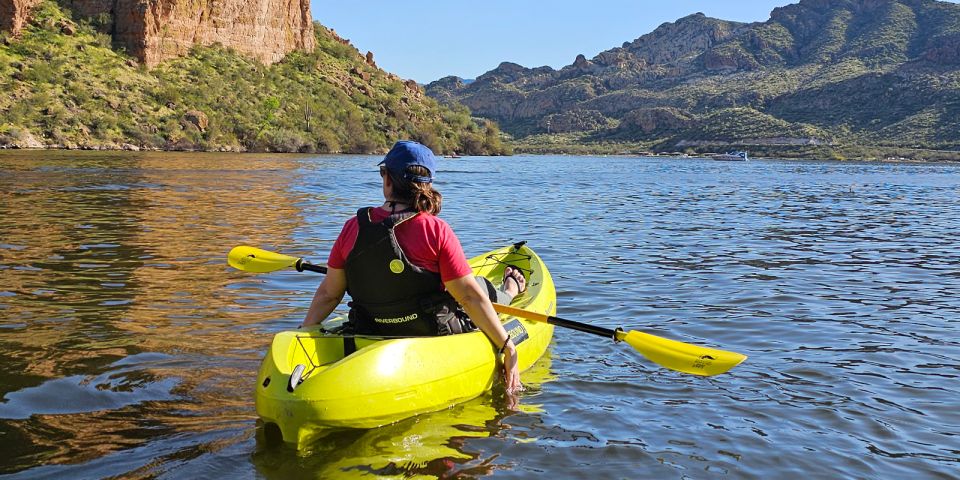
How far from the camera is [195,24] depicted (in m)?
70.4

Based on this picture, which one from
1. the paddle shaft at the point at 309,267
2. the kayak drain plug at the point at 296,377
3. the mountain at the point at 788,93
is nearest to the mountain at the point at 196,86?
the mountain at the point at 788,93

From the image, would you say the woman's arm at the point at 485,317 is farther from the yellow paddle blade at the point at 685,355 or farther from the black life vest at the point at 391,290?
the yellow paddle blade at the point at 685,355

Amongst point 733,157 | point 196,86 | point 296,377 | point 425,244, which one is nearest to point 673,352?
point 425,244

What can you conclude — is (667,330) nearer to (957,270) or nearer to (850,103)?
(957,270)

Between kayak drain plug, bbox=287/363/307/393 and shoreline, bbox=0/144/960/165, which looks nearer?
kayak drain plug, bbox=287/363/307/393

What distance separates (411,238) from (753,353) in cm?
350

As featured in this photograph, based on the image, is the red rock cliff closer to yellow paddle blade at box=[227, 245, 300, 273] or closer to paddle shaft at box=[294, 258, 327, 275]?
yellow paddle blade at box=[227, 245, 300, 273]

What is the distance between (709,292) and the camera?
9609mm

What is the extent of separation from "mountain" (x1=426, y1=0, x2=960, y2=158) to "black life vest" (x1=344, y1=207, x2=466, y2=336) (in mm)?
82373

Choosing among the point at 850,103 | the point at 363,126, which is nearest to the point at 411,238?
the point at 363,126

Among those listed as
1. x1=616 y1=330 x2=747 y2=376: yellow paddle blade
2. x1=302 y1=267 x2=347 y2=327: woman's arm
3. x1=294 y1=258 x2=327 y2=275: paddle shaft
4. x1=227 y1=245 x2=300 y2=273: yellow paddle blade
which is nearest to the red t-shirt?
x1=302 y1=267 x2=347 y2=327: woman's arm

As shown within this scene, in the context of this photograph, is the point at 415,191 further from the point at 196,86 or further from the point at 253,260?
the point at 196,86

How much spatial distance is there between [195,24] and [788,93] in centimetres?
7542

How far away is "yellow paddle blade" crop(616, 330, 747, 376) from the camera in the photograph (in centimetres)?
534
